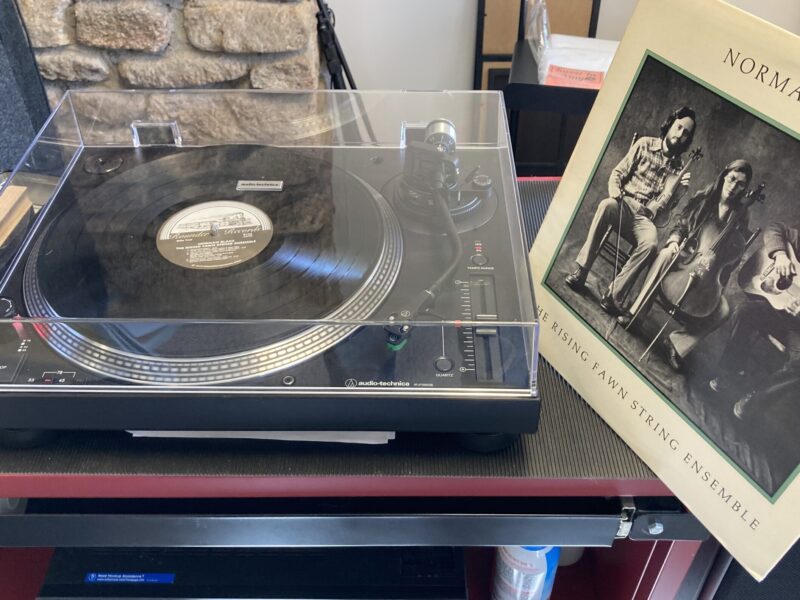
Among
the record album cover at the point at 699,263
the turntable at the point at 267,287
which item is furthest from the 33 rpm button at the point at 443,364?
the record album cover at the point at 699,263

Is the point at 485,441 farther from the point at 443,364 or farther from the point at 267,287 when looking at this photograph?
the point at 267,287

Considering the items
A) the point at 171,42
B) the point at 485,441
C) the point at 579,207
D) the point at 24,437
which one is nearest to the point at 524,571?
the point at 485,441

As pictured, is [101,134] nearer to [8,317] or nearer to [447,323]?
[8,317]

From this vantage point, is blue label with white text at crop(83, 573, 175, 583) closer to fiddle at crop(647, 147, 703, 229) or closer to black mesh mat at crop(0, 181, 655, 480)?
black mesh mat at crop(0, 181, 655, 480)

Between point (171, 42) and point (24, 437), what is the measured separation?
0.88m

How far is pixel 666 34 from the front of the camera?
0.58 m

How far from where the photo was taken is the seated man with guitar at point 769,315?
513 mm

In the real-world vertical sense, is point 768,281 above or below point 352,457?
above

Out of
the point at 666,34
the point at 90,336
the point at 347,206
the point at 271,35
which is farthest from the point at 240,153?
the point at 271,35

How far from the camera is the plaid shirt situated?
600mm

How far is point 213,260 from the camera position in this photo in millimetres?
670

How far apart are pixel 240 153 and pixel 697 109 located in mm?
454

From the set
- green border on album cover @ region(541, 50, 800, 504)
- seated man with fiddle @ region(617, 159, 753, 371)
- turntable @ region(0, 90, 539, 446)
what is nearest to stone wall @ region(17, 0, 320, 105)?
turntable @ region(0, 90, 539, 446)

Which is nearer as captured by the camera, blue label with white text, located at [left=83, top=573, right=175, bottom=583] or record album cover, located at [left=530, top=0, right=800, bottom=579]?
record album cover, located at [left=530, top=0, right=800, bottom=579]
